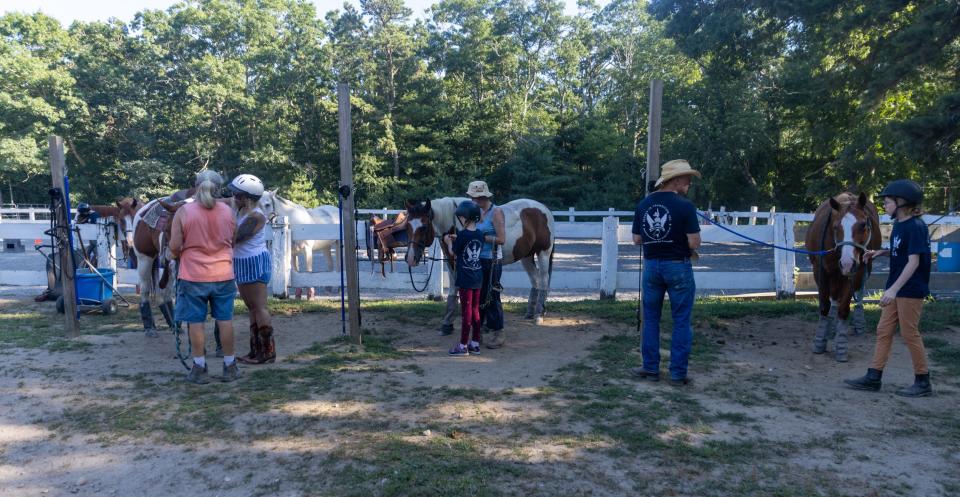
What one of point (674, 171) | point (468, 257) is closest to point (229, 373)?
point (468, 257)

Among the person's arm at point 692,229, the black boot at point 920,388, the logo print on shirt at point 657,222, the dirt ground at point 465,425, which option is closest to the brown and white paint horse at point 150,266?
the dirt ground at point 465,425

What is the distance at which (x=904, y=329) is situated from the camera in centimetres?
503

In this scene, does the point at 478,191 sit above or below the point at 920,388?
above

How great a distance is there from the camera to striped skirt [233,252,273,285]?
5.61 metres

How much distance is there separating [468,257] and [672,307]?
2.03 m

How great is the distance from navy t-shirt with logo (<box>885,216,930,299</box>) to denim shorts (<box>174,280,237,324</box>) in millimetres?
5658

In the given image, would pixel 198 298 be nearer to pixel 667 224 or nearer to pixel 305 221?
pixel 667 224

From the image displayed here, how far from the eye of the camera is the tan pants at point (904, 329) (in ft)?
16.3

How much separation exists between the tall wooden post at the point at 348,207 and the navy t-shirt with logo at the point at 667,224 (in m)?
2.92

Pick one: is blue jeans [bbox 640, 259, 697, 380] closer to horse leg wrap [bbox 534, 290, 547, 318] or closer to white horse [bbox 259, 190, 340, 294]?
horse leg wrap [bbox 534, 290, 547, 318]

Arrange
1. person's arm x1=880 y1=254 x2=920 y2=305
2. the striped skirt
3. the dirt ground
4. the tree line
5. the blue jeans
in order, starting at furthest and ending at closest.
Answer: the tree line
the striped skirt
the blue jeans
person's arm x1=880 y1=254 x2=920 y2=305
the dirt ground

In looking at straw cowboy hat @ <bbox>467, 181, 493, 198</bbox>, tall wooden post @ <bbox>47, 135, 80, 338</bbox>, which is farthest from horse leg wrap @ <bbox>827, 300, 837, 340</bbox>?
tall wooden post @ <bbox>47, 135, 80, 338</bbox>

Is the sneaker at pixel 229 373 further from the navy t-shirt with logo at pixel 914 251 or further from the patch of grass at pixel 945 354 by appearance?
the patch of grass at pixel 945 354

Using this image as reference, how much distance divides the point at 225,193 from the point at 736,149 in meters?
29.4
